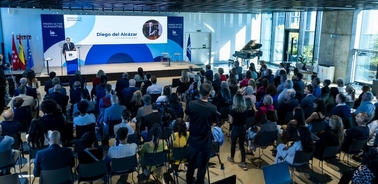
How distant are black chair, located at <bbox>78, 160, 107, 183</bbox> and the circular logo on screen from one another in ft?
39.0

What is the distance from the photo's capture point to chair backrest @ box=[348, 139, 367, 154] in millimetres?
5195

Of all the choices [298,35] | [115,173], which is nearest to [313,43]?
[298,35]

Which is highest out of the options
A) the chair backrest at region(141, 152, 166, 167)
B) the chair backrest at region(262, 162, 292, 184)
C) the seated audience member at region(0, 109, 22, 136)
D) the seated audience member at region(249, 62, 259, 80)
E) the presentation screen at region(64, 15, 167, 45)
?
the presentation screen at region(64, 15, 167, 45)

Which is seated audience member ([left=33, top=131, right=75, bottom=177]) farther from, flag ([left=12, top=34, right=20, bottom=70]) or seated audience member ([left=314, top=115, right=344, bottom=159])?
flag ([left=12, top=34, right=20, bottom=70])

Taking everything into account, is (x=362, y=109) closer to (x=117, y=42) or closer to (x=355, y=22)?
(x=355, y=22)

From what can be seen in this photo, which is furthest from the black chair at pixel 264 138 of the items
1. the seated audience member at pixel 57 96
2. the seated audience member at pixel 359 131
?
the seated audience member at pixel 57 96

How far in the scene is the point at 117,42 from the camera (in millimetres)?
15117

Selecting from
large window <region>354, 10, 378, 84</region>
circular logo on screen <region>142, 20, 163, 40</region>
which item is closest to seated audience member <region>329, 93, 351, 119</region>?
large window <region>354, 10, 378, 84</region>

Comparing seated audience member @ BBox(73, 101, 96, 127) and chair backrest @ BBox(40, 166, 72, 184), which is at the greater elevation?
seated audience member @ BBox(73, 101, 96, 127)

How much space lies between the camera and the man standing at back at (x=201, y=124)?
396cm

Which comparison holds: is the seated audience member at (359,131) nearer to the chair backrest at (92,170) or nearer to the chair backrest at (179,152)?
the chair backrest at (179,152)

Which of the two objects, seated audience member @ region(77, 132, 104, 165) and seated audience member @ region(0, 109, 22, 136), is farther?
seated audience member @ region(0, 109, 22, 136)

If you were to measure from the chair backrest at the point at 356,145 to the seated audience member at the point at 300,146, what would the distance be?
3.30 feet

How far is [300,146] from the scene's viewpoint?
15.6ft
